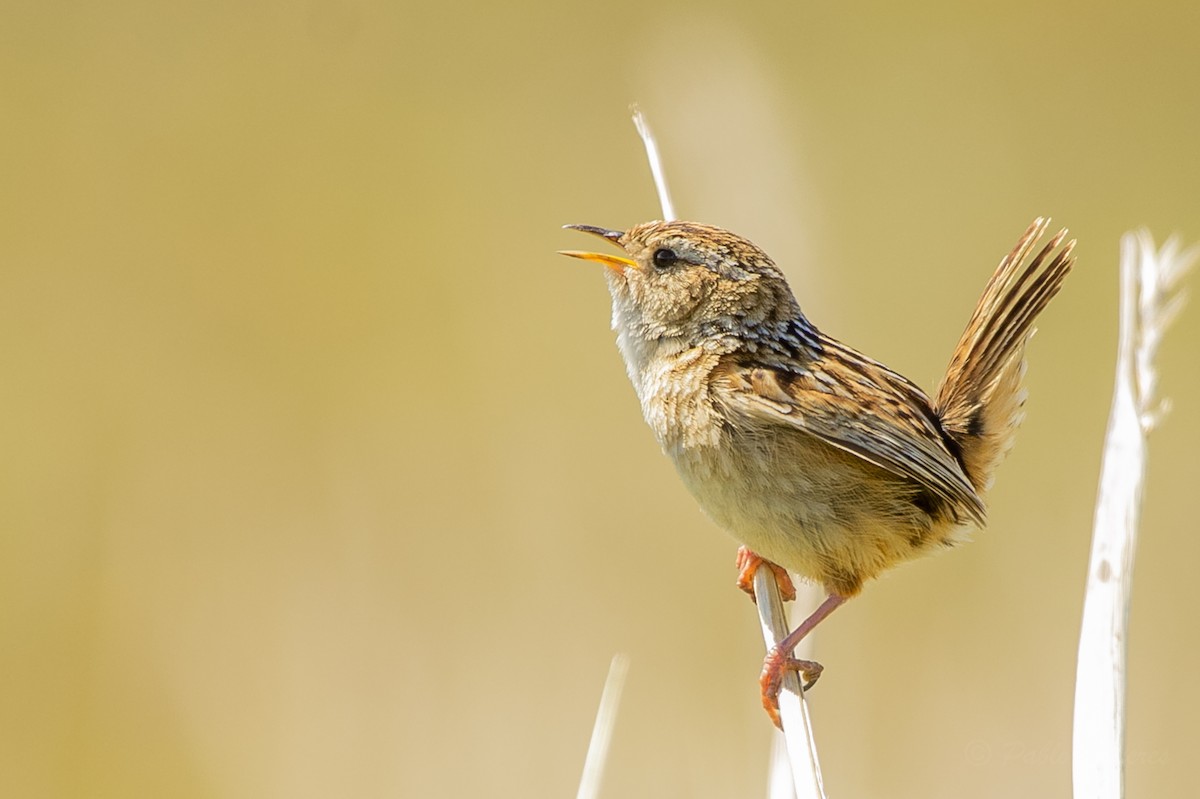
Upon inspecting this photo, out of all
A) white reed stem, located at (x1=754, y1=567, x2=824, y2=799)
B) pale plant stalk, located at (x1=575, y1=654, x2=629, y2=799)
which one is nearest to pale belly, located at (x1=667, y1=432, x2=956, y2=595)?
white reed stem, located at (x1=754, y1=567, x2=824, y2=799)

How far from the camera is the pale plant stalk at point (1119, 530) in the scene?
2219mm

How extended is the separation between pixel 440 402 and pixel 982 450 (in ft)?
11.8

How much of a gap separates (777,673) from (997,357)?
3.36 ft

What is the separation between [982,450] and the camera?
11.7 ft

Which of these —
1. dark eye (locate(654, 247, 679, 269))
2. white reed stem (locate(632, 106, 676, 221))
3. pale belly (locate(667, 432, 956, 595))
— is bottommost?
pale belly (locate(667, 432, 956, 595))

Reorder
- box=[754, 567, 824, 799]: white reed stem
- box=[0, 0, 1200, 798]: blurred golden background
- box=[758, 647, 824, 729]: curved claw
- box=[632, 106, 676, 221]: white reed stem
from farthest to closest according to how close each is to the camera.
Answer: box=[0, 0, 1200, 798]: blurred golden background
box=[632, 106, 676, 221]: white reed stem
box=[758, 647, 824, 729]: curved claw
box=[754, 567, 824, 799]: white reed stem

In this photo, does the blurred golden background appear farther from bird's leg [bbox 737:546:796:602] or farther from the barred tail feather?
bird's leg [bbox 737:546:796:602]

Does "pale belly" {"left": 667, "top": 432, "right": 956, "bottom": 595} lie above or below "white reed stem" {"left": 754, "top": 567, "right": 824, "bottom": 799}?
above

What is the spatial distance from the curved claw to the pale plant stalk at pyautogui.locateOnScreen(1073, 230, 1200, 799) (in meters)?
0.78

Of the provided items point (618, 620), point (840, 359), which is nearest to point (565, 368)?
point (618, 620)

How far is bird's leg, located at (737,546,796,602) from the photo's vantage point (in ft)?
11.9

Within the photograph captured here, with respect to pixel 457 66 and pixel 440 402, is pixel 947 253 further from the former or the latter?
pixel 457 66

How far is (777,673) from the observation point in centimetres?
313

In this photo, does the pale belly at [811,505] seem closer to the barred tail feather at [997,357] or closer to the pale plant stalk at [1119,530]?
the barred tail feather at [997,357]
